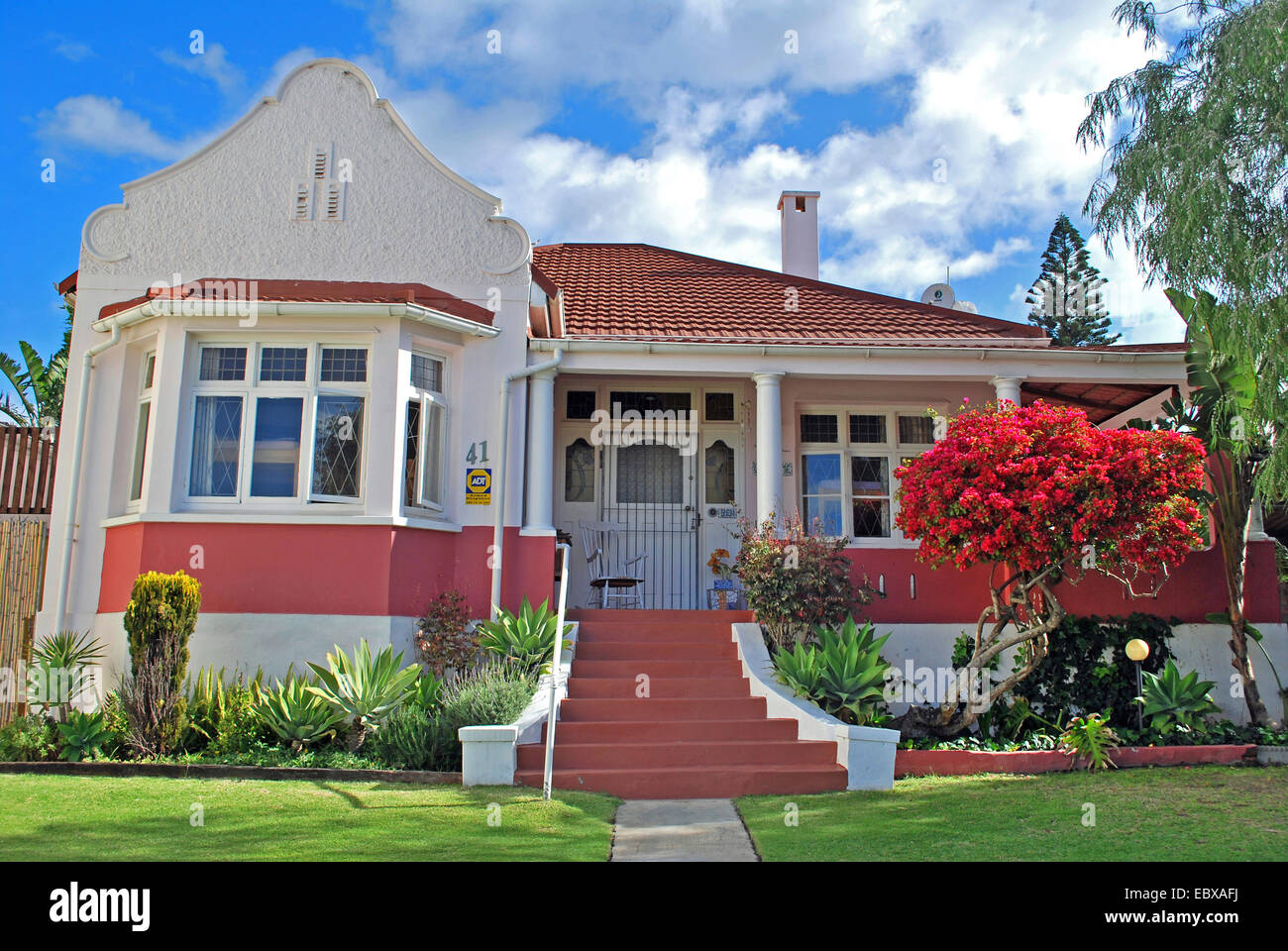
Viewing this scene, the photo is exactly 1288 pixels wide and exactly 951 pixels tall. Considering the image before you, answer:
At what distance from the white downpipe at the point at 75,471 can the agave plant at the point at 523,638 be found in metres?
4.24

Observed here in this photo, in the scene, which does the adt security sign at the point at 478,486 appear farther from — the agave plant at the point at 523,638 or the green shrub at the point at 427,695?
the green shrub at the point at 427,695

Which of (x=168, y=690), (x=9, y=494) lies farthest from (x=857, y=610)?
(x=9, y=494)

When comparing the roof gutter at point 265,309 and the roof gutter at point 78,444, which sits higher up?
the roof gutter at point 265,309

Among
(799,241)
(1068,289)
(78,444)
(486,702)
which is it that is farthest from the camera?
(1068,289)

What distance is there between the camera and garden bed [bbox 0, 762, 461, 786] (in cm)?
800

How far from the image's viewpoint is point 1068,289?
106 ft

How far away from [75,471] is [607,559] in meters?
5.92

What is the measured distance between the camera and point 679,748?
28.2 ft

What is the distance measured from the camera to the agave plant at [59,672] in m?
9.41

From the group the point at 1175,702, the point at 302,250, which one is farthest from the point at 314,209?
the point at 1175,702

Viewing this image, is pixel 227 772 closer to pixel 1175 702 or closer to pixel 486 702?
pixel 486 702

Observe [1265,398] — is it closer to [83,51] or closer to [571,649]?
[571,649]

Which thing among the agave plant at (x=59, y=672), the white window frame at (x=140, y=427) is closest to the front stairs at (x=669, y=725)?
the agave plant at (x=59, y=672)

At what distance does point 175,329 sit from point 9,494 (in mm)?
3576
